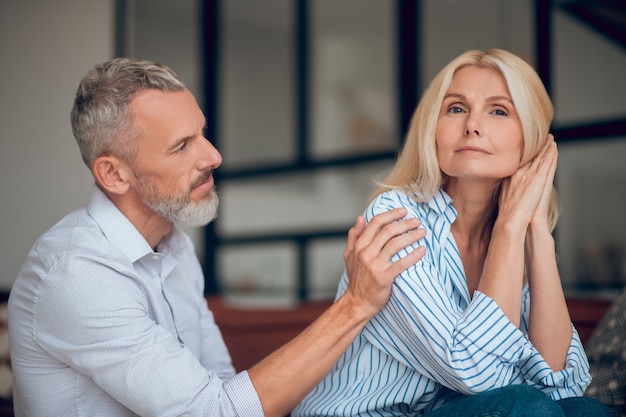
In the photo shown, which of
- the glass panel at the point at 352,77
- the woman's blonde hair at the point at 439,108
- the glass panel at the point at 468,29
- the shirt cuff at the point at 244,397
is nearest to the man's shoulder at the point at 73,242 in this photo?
the shirt cuff at the point at 244,397

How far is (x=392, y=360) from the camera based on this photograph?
187 cm

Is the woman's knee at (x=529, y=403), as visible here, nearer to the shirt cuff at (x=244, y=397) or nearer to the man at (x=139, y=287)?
the man at (x=139, y=287)

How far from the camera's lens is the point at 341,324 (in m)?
1.74

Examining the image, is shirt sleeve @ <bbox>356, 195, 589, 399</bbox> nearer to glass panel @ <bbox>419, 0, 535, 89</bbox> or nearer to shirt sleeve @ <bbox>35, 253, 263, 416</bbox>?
shirt sleeve @ <bbox>35, 253, 263, 416</bbox>

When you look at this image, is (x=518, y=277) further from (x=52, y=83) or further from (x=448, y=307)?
(x=52, y=83)

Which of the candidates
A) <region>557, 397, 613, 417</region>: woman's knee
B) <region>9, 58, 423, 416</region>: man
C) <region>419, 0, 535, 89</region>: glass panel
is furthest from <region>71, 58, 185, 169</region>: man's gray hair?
<region>419, 0, 535, 89</region>: glass panel

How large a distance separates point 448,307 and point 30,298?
954mm

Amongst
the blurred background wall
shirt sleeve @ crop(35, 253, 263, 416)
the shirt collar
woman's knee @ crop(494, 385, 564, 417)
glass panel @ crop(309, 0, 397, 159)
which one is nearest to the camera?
woman's knee @ crop(494, 385, 564, 417)

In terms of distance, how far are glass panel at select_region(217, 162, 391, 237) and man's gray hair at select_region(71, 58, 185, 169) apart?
123 inches

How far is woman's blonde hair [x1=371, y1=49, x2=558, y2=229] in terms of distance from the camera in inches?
74.8

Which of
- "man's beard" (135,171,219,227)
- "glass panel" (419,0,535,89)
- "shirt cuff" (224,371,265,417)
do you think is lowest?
"shirt cuff" (224,371,265,417)

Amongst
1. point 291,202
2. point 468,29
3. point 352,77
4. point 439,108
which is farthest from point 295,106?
point 439,108

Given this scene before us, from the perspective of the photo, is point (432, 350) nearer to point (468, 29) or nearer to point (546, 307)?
point (546, 307)

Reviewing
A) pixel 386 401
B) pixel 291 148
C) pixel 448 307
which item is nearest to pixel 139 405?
pixel 386 401
